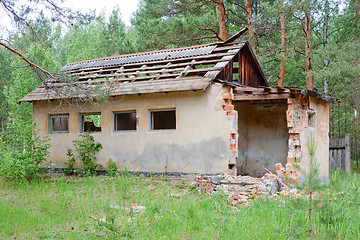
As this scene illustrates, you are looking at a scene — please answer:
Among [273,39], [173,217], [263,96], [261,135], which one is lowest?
[173,217]

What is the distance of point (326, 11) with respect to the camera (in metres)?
21.6

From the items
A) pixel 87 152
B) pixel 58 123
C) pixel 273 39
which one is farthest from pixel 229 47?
pixel 273 39

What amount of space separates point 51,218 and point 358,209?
6.15 metres

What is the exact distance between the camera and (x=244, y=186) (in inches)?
386

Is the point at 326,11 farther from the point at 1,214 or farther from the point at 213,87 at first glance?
the point at 1,214

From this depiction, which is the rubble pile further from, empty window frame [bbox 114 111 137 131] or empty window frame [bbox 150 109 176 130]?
empty window frame [bbox 114 111 137 131]

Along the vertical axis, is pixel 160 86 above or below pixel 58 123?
above

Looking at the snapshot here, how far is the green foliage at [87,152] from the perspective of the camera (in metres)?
12.4

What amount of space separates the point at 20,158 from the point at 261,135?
8.38 metres

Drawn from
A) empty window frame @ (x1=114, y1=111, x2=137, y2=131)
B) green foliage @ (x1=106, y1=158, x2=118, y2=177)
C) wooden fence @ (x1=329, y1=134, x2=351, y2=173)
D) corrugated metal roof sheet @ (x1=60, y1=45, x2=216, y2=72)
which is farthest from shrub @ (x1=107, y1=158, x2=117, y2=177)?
wooden fence @ (x1=329, y1=134, x2=351, y2=173)

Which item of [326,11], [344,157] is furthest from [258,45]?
[344,157]

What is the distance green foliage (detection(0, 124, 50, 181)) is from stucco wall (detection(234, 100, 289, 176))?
7060 mm

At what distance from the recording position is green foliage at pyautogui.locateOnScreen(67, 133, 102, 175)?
1243 cm

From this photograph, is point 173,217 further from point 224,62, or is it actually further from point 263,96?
point 224,62
